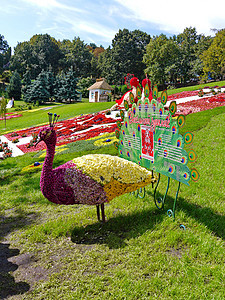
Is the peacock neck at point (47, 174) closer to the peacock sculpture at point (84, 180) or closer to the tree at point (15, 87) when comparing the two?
the peacock sculpture at point (84, 180)

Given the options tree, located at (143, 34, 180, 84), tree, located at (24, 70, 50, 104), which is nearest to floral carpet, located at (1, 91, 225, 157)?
tree, located at (143, 34, 180, 84)

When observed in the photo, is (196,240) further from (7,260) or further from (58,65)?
(58,65)

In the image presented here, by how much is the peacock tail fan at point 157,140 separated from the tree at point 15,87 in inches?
A: 2091

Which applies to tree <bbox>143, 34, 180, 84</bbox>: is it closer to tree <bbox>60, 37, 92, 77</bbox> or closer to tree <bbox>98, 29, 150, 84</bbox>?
tree <bbox>98, 29, 150, 84</bbox>

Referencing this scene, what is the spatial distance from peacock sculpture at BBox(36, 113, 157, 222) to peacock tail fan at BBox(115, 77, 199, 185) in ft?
2.15

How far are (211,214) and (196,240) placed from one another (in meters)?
1.00

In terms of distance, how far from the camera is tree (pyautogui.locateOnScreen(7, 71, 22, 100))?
51188mm

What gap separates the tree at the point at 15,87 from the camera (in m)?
51.2

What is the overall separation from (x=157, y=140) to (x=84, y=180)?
160cm

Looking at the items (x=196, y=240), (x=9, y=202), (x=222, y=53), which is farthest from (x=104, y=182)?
(x=222, y=53)

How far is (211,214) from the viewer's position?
4332mm

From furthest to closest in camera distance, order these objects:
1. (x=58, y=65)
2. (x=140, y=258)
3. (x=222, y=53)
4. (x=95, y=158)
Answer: (x=58, y=65)
(x=222, y=53)
(x=95, y=158)
(x=140, y=258)

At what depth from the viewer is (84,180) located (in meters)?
3.86

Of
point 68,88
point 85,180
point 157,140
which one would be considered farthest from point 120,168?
point 68,88
